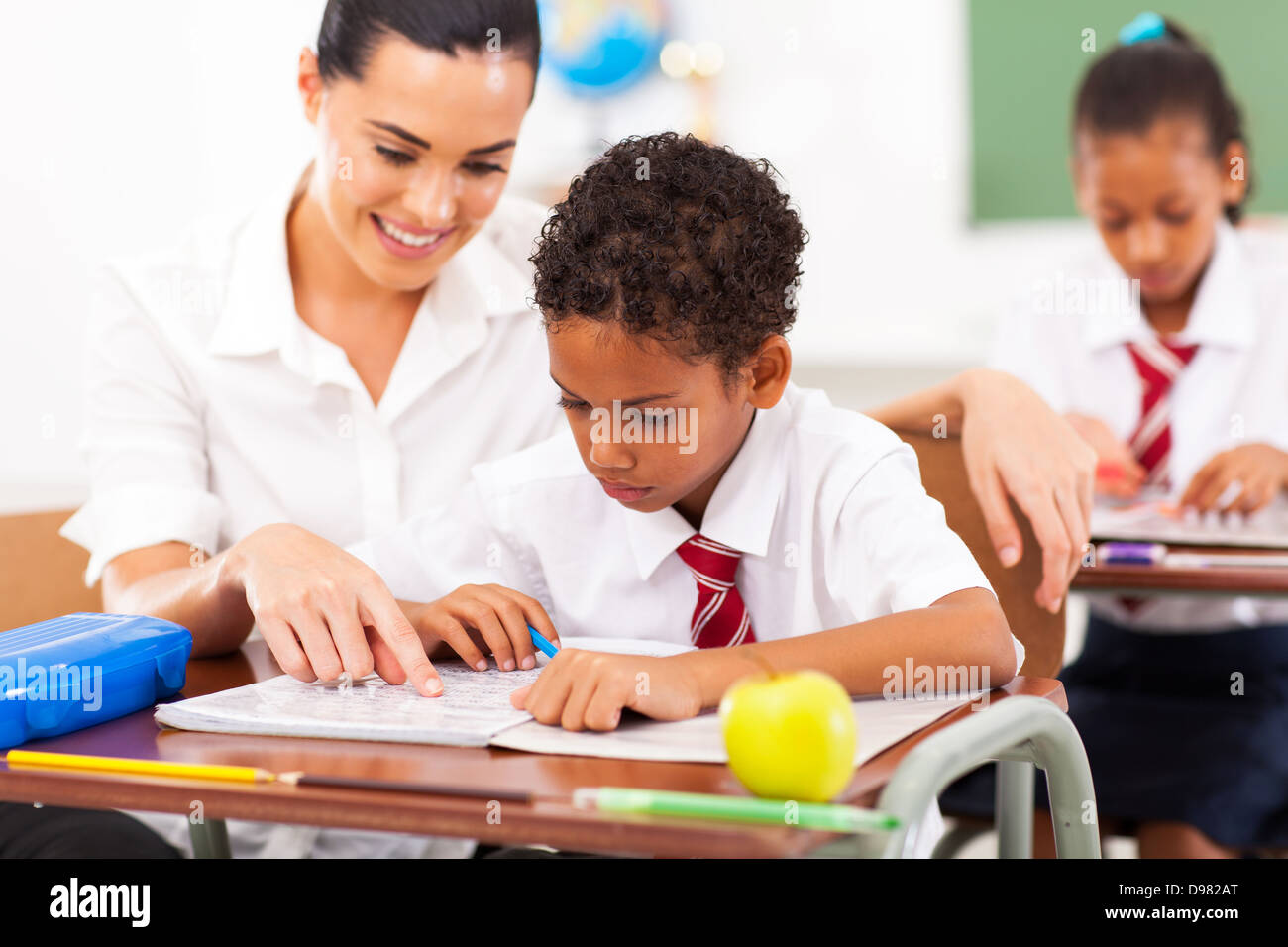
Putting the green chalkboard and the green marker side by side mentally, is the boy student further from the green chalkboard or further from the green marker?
the green chalkboard

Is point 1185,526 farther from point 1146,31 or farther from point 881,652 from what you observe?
point 1146,31

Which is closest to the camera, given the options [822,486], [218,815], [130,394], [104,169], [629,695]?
[218,815]

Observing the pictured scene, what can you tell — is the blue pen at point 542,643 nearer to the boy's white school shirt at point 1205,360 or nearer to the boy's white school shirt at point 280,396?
the boy's white school shirt at point 280,396

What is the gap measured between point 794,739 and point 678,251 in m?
0.55

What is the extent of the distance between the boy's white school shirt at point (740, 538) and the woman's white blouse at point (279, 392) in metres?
0.28

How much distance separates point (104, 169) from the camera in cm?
366

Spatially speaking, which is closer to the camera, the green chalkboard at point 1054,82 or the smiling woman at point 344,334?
the smiling woman at point 344,334

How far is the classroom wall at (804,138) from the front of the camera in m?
3.88

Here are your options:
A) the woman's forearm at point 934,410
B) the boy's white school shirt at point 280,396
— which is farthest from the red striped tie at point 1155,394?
the boy's white school shirt at point 280,396

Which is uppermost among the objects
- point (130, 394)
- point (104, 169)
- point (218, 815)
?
point (104, 169)

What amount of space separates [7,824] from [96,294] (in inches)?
24.0

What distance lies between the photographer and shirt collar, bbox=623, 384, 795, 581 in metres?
1.22
